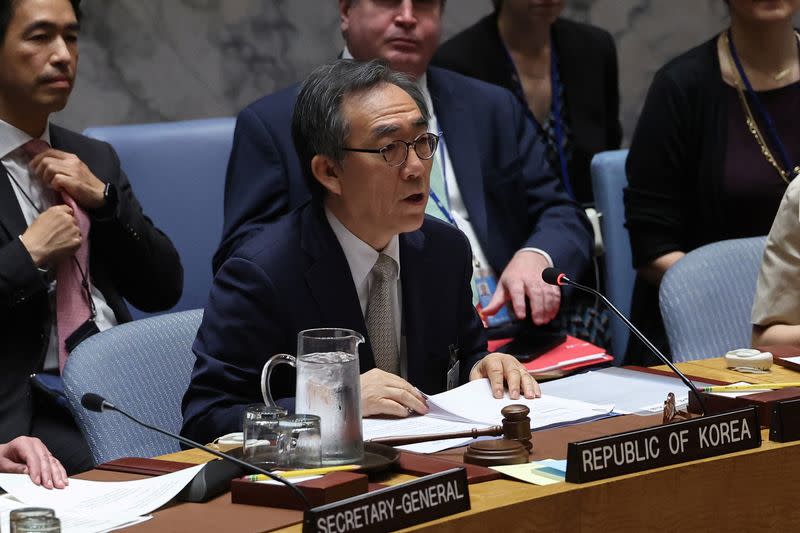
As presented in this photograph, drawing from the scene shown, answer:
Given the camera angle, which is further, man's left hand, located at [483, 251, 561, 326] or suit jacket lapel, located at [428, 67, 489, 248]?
suit jacket lapel, located at [428, 67, 489, 248]

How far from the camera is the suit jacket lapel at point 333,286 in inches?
103

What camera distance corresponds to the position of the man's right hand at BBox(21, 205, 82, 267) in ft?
10.3

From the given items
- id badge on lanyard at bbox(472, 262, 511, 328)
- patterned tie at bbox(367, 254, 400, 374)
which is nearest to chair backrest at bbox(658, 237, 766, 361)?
id badge on lanyard at bbox(472, 262, 511, 328)

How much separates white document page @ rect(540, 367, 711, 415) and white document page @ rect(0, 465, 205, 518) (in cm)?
78

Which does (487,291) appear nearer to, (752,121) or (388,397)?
(752,121)

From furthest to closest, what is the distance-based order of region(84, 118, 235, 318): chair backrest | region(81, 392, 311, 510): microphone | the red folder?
region(84, 118, 235, 318): chair backrest
the red folder
region(81, 392, 311, 510): microphone

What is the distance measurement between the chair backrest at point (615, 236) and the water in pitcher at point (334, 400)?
213cm

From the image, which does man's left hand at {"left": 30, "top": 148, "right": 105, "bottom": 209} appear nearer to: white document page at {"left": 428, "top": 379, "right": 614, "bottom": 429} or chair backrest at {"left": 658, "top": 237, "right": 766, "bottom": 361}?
white document page at {"left": 428, "top": 379, "right": 614, "bottom": 429}

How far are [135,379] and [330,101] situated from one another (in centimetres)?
64

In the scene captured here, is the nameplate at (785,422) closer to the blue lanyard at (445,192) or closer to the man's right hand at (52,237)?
the blue lanyard at (445,192)

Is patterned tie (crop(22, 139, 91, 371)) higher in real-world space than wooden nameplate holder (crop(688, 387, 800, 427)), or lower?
higher

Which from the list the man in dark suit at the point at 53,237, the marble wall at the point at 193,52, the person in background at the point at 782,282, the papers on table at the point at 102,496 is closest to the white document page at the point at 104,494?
the papers on table at the point at 102,496

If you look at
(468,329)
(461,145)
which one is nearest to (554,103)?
(461,145)

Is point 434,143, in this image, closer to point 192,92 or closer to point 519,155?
point 519,155
